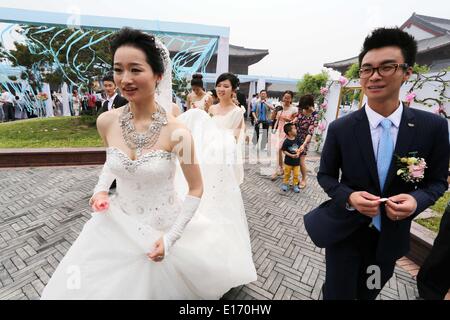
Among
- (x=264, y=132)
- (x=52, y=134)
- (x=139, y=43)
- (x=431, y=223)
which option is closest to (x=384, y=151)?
(x=139, y=43)

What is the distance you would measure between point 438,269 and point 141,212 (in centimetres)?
279

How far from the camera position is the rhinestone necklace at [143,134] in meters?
1.80

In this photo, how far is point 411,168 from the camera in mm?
1393

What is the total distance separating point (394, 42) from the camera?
1.48 m

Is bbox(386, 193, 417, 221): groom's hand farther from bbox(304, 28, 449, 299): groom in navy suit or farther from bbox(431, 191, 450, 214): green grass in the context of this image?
bbox(431, 191, 450, 214): green grass

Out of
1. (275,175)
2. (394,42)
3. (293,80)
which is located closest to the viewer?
(394,42)

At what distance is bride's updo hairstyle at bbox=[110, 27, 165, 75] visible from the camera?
64.7 inches

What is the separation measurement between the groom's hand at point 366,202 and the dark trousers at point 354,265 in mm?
308

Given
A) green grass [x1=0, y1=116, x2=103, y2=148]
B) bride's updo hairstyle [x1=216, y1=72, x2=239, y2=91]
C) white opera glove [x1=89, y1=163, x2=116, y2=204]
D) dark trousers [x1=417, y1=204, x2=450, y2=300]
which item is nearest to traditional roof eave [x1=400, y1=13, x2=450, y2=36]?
bride's updo hairstyle [x1=216, y1=72, x2=239, y2=91]

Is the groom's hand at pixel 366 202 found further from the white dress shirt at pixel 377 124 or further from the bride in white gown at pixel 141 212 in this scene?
the bride in white gown at pixel 141 212

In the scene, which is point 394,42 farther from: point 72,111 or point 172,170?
point 72,111

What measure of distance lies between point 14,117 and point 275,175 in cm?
1510
